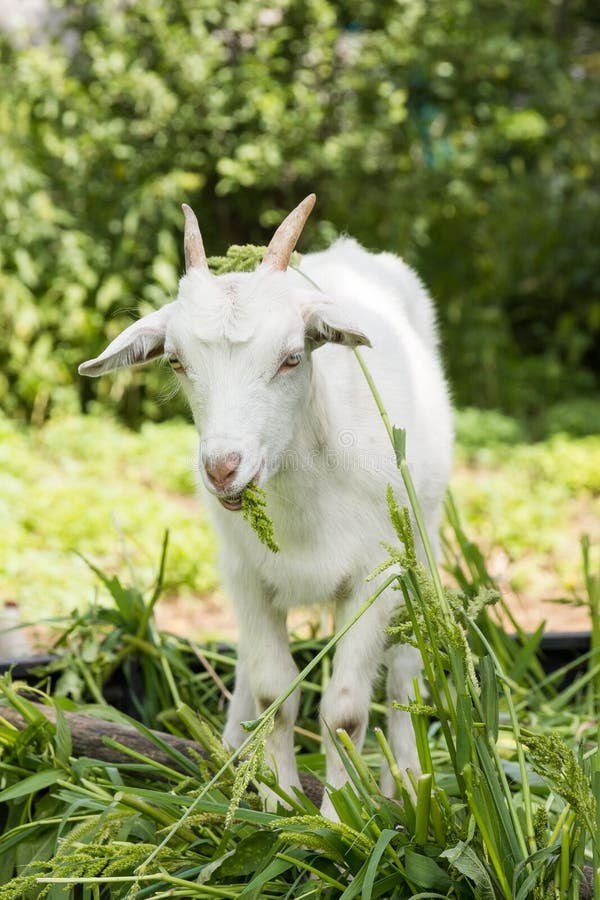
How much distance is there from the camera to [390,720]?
3.14 metres

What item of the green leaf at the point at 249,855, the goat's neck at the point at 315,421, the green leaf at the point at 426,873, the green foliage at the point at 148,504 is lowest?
the green foliage at the point at 148,504

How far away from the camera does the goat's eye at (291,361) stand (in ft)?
7.85

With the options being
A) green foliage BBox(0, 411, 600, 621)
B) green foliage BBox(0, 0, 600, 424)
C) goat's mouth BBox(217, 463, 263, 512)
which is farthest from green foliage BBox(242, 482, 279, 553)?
green foliage BBox(0, 0, 600, 424)

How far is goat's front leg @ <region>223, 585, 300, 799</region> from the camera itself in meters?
2.77

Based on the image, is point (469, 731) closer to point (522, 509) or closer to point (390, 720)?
point (390, 720)

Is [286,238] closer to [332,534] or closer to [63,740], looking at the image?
[332,534]

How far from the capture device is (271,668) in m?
2.82

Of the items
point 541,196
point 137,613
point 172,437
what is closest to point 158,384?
point 172,437

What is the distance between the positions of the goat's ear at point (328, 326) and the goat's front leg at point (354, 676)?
2.07 feet

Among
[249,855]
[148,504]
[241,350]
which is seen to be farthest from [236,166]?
[249,855]

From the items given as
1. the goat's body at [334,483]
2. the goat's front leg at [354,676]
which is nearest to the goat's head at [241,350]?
the goat's body at [334,483]

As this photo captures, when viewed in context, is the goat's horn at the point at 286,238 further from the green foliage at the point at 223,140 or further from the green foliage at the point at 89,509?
the green foliage at the point at 223,140

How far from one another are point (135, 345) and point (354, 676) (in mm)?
929

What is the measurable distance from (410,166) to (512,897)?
25.0 ft
